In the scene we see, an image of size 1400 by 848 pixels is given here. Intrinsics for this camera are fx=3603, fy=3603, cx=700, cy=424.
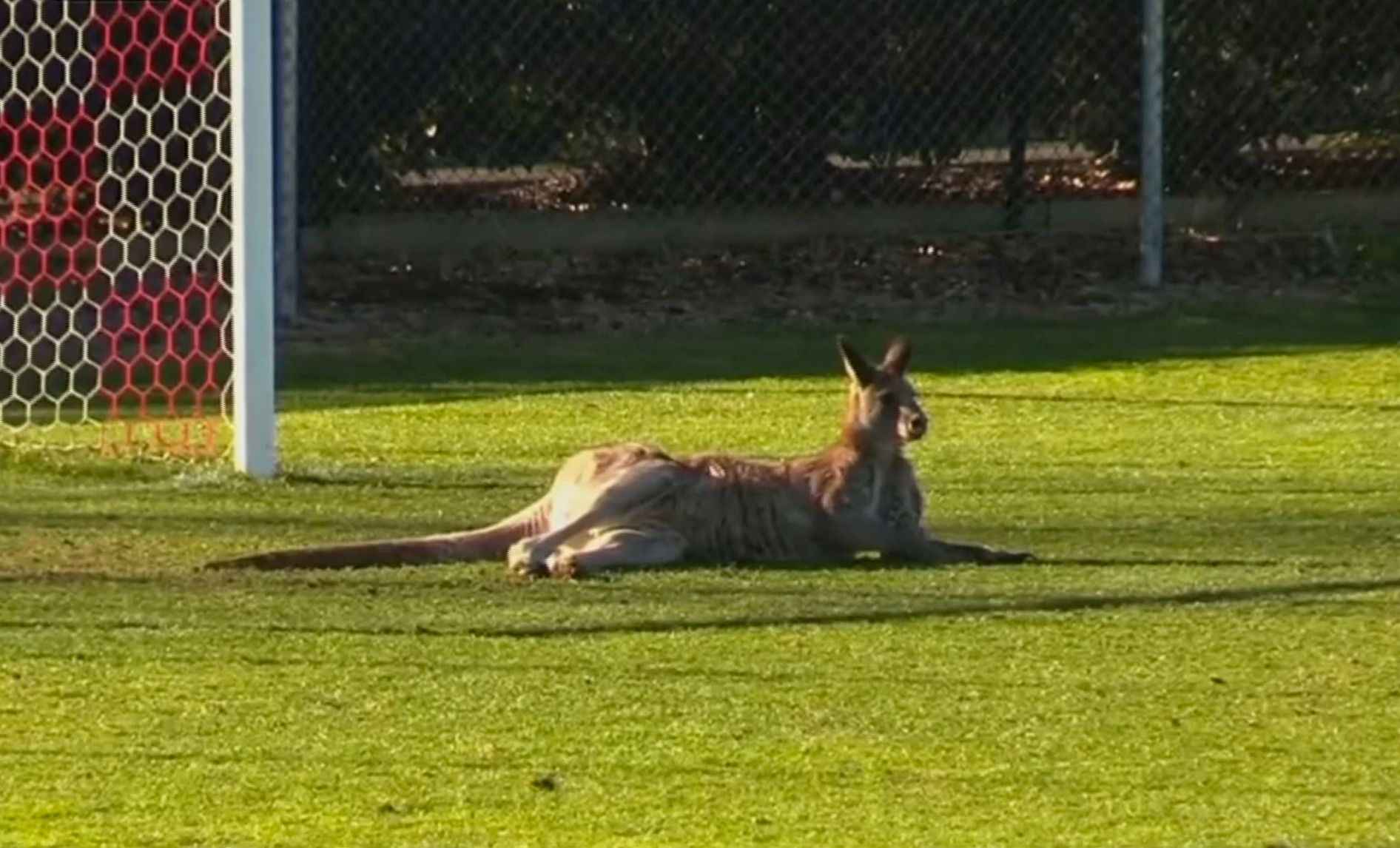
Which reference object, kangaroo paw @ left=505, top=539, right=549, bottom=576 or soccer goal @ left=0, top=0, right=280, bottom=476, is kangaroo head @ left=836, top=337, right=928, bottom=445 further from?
soccer goal @ left=0, top=0, right=280, bottom=476

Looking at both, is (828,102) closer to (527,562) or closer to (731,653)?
(527,562)

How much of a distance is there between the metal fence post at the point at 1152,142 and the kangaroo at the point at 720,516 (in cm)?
652

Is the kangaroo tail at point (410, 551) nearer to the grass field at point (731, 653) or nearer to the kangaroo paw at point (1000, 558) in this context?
the grass field at point (731, 653)

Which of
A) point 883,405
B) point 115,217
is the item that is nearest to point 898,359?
point 883,405

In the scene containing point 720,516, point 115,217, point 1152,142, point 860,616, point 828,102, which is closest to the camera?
point 860,616

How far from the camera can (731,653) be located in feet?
24.6

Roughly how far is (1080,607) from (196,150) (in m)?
6.73

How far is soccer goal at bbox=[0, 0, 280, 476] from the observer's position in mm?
12656

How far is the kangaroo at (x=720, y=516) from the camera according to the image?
8758 mm

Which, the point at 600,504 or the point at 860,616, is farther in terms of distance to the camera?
the point at 600,504

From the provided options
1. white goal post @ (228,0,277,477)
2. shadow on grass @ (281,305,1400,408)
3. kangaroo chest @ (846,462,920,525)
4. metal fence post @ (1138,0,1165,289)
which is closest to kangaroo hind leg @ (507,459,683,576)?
kangaroo chest @ (846,462,920,525)

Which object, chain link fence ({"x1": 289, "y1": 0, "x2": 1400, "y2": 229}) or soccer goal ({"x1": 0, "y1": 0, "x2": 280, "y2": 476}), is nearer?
soccer goal ({"x1": 0, "y1": 0, "x2": 280, "y2": 476})

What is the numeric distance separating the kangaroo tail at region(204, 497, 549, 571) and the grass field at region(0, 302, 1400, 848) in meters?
0.09

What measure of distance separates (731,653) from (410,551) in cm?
152
